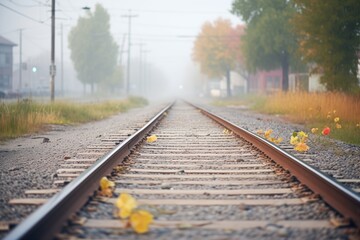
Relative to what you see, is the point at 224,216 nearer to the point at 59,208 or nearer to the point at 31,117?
→ the point at 59,208

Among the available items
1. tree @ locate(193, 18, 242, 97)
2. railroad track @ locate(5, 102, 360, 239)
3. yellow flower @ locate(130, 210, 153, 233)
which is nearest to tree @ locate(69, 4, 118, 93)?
tree @ locate(193, 18, 242, 97)

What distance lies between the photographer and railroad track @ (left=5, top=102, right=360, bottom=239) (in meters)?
2.88

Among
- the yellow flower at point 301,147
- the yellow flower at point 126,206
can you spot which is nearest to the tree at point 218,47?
the yellow flower at point 301,147

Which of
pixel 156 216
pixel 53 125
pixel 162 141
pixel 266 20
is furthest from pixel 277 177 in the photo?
pixel 266 20

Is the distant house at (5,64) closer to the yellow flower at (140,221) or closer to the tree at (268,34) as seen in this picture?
the tree at (268,34)

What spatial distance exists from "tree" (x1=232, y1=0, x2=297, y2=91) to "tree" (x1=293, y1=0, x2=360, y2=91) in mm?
10155

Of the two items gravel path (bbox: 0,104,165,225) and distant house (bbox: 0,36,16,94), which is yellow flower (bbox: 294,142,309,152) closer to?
gravel path (bbox: 0,104,165,225)

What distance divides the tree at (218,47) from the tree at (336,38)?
98.9 ft

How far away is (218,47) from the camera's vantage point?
49156mm

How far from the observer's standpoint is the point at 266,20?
2848cm

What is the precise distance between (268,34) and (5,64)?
43951 mm

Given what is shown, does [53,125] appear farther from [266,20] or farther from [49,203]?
[266,20]

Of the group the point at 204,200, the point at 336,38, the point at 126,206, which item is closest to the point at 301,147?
the point at 204,200

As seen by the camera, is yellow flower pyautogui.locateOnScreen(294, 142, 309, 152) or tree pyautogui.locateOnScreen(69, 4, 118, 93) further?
tree pyautogui.locateOnScreen(69, 4, 118, 93)
